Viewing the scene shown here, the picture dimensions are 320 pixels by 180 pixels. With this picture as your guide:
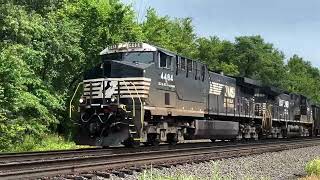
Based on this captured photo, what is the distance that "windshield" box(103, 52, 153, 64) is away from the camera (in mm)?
15670

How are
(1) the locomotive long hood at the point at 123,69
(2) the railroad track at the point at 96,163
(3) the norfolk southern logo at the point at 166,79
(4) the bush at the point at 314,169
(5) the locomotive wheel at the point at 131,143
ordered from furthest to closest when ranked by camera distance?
(3) the norfolk southern logo at the point at 166,79
(5) the locomotive wheel at the point at 131,143
(1) the locomotive long hood at the point at 123,69
(4) the bush at the point at 314,169
(2) the railroad track at the point at 96,163

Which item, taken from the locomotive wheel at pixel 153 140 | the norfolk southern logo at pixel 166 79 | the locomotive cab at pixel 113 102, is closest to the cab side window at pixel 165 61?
the norfolk southern logo at pixel 166 79

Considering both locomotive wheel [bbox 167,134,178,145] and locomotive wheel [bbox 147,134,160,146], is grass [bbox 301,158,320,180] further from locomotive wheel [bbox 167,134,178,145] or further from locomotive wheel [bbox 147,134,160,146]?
locomotive wheel [bbox 167,134,178,145]

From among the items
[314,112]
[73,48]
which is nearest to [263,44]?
[314,112]

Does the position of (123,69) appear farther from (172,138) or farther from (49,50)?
(49,50)

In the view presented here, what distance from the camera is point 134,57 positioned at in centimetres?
1588

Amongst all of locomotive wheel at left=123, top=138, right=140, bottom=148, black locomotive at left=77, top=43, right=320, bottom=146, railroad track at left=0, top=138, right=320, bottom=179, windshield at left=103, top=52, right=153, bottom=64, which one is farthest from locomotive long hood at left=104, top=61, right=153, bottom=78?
railroad track at left=0, top=138, right=320, bottom=179

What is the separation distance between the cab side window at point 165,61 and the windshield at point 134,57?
51 centimetres

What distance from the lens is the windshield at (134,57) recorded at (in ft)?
51.4

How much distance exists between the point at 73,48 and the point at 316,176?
14.6m

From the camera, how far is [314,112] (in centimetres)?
4206

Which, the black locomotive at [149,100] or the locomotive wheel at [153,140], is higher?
the black locomotive at [149,100]

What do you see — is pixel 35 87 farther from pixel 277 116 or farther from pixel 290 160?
pixel 277 116

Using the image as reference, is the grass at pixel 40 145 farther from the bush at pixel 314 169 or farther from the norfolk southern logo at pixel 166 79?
the bush at pixel 314 169
